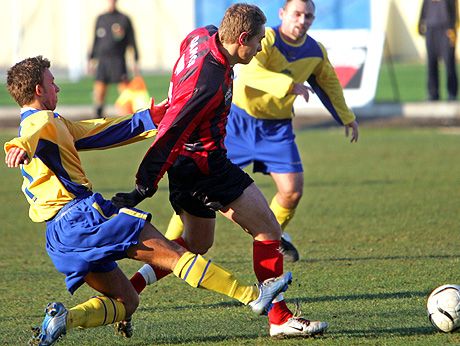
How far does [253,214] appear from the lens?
18.7 feet

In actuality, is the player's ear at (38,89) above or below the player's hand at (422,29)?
above

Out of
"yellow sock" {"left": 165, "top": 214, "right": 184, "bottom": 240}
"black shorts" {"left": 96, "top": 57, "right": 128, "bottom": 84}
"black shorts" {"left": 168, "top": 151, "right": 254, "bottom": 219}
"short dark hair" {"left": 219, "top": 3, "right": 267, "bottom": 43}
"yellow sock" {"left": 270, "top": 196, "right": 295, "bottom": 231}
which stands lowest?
"black shorts" {"left": 96, "top": 57, "right": 128, "bottom": 84}

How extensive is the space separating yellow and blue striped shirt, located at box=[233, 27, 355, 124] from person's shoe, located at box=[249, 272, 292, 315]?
2637 mm

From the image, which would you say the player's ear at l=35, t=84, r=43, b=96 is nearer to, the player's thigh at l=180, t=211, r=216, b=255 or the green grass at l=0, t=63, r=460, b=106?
the player's thigh at l=180, t=211, r=216, b=255

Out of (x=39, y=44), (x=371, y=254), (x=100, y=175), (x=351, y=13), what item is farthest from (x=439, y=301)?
(x=39, y=44)

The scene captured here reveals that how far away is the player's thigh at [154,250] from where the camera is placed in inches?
203

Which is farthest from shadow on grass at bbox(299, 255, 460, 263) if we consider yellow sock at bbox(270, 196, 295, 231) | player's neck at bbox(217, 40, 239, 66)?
player's neck at bbox(217, 40, 239, 66)

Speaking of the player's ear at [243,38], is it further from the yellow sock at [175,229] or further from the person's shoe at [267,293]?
the yellow sock at [175,229]

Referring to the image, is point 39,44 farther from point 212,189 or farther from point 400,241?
point 212,189

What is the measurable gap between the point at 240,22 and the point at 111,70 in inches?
540

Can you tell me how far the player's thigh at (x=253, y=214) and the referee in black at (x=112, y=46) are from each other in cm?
1341

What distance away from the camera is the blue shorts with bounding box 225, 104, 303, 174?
7.84 meters

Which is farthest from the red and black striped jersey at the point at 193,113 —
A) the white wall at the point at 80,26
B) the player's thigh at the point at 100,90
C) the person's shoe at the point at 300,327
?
the white wall at the point at 80,26

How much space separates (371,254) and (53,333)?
11.5 ft
